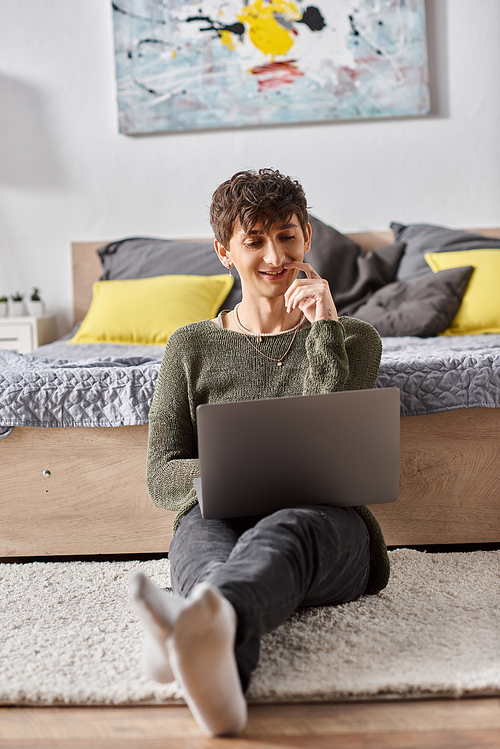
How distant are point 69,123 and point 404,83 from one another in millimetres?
1623

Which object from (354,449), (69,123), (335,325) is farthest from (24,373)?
(69,123)

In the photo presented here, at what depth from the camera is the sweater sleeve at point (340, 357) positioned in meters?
1.28

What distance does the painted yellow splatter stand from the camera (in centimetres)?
310

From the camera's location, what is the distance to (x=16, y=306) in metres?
3.23

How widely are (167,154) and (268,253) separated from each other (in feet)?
7.12

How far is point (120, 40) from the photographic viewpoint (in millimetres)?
3205

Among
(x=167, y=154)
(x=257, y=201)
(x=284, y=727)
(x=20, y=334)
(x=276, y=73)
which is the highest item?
(x=276, y=73)

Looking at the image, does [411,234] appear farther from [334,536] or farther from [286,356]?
[334,536]

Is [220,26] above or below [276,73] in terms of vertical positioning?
above

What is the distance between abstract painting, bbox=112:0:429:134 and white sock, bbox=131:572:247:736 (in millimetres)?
2805

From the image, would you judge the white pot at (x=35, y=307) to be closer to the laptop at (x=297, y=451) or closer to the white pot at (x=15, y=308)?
the white pot at (x=15, y=308)

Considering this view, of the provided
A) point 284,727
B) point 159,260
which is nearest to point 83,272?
point 159,260


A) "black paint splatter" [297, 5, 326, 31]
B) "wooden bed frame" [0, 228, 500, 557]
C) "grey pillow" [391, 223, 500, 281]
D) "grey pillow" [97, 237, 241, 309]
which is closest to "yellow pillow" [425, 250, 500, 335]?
"grey pillow" [391, 223, 500, 281]

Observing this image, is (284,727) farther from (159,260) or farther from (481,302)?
(159,260)
